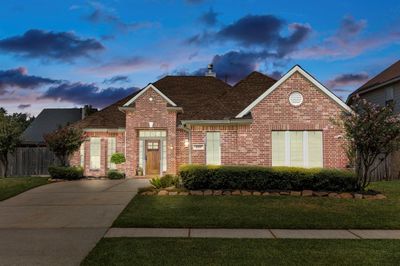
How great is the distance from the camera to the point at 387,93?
1081 inches

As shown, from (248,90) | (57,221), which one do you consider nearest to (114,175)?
(248,90)

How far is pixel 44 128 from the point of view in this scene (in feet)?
117

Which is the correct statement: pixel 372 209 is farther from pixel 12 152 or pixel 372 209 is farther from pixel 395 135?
pixel 12 152

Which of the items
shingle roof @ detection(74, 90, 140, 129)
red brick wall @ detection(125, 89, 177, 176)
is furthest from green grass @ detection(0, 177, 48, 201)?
red brick wall @ detection(125, 89, 177, 176)

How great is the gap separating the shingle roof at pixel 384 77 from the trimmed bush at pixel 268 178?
1285cm

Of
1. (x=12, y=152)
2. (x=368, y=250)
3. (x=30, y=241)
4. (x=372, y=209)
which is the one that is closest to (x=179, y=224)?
(x=30, y=241)

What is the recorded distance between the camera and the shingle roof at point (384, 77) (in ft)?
88.0

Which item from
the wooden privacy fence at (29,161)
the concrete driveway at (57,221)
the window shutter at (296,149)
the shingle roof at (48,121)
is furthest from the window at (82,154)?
the window shutter at (296,149)

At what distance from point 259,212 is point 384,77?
64.0 feet

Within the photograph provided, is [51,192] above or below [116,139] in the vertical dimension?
below

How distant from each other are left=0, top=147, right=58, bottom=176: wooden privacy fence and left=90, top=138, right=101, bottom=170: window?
13.5 ft

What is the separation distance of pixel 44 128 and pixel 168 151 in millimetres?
15520

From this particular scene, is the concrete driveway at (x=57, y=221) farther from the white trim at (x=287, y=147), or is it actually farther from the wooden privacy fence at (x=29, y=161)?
the wooden privacy fence at (x=29, y=161)

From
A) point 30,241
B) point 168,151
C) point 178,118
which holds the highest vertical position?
point 178,118
